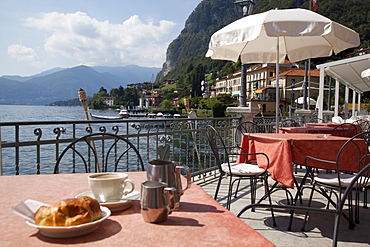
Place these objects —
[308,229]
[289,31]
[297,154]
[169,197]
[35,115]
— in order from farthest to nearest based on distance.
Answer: [35,115] < [289,31] < [297,154] < [308,229] < [169,197]

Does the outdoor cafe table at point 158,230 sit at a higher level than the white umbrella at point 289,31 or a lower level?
lower

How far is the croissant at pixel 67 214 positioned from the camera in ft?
2.42

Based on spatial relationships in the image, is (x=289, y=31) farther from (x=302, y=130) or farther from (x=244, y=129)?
(x=244, y=129)

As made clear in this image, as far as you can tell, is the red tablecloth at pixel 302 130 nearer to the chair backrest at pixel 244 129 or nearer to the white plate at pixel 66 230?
the chair backrest at pixel 244 129

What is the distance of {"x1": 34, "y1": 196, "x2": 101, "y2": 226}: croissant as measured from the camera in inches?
29.0

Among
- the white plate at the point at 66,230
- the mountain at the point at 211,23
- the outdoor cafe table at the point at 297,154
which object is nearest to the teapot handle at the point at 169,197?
the white plate at the point at 66,230

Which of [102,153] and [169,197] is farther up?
[169,197]

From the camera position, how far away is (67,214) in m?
0.75

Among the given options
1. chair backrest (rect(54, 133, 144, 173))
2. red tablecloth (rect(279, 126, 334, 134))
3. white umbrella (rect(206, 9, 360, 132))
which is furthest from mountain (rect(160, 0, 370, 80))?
chair backrest (rect(54, 133, 144, 173))

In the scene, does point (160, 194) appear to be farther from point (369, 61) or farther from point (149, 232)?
point (369, 61)

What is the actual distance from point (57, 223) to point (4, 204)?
40 centimetres

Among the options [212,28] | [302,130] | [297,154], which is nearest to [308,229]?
[297,154]

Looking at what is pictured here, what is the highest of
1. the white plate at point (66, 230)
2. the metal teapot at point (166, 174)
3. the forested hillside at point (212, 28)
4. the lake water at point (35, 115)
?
the forested hillside at point (212, 28)

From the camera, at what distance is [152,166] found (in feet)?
3.11
